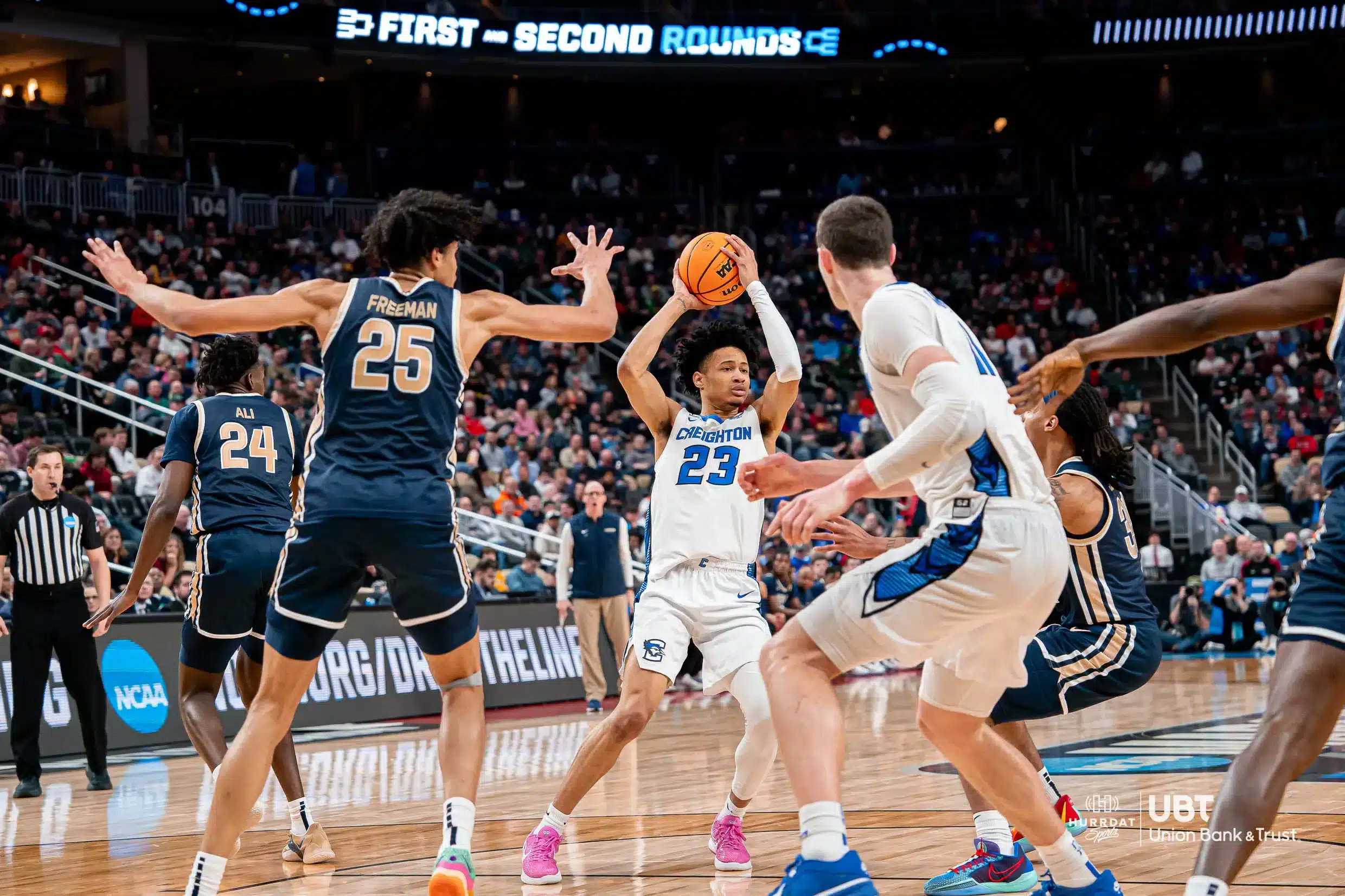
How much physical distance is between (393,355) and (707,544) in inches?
80.0

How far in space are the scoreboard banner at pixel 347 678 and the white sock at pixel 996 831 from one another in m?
6.52

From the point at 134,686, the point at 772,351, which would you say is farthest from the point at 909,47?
the point at 772,351

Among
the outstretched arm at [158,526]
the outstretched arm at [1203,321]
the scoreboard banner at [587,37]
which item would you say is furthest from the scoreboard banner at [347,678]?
the scoreboard banner at [587,37]

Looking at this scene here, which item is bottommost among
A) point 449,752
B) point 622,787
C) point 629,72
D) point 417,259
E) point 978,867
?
point 622,787

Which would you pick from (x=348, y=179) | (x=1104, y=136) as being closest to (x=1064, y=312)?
(x=1104, y=136)

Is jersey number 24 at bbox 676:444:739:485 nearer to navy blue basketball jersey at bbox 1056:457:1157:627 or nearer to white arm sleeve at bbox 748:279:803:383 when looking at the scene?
white arm sleeve at bbox 748:279:803:383

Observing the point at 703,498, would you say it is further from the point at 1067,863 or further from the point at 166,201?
the point at 166,201

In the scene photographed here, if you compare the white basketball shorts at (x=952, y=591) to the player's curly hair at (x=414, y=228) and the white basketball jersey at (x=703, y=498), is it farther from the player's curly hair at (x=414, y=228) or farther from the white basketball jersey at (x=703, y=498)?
the white basketball jersey at (x=703, y=498)

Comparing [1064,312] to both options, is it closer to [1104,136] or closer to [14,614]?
[1104,136]

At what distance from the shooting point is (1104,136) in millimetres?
31688

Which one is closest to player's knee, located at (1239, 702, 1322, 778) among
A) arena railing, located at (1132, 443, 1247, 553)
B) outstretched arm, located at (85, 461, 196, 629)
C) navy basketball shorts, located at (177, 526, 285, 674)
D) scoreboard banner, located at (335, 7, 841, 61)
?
navy basketball shorts, located at (177, 526, 285, 674)

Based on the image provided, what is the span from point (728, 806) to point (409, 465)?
2.15m

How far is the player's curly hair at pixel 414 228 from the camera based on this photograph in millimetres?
4793

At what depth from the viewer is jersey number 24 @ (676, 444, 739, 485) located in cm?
629
